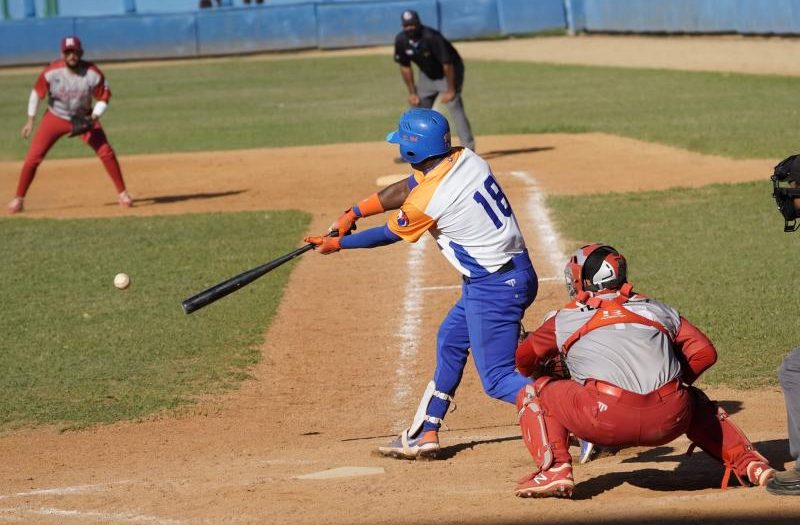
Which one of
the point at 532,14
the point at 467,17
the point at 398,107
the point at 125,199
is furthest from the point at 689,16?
the point at 125,199

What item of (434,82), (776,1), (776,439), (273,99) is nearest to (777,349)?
(776,439)

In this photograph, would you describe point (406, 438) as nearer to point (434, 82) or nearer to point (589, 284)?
point (589, 284)

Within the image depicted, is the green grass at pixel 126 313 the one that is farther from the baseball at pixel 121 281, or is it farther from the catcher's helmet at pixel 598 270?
the catcher's helmet at pixel 598 270

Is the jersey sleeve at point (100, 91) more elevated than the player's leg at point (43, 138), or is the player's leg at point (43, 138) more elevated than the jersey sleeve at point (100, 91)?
the jersey sleeve at point (100, 91)

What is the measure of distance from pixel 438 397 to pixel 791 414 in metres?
2.23

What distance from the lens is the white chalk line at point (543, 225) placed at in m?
12.1

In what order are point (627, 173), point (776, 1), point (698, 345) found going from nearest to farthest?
point (698, 345), point (627, 173), point (776, 1)

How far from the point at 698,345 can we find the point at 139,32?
41829 millimetres

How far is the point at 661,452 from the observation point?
23.3ft

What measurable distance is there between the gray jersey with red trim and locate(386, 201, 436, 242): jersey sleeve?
115 cm

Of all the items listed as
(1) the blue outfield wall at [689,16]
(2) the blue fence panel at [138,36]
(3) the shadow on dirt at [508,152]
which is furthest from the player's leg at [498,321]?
(2) the blue fence panel at [138,36]

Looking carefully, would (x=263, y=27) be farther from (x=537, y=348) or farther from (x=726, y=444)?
(x=726, y=444)

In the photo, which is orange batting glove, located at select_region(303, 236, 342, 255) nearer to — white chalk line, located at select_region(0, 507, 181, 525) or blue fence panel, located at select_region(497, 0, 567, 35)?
white chalk line, located at select_region(0, 507, 181, 525)

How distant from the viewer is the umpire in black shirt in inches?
696
